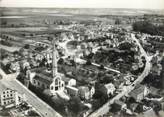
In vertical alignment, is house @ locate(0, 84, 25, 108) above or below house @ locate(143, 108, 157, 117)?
above

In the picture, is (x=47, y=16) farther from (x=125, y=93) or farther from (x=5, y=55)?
(x=125, y=93)

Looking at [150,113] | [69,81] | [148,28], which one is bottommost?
[150,113]

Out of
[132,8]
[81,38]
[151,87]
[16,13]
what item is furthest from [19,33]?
[151,87]

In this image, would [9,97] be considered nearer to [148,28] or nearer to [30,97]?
[30,97]

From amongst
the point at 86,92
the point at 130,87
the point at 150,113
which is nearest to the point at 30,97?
the point at 86,92

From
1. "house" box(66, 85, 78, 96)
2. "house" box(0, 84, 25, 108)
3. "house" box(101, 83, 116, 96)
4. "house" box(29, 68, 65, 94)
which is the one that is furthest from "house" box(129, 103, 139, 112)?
"house" box(0, 84, 25, 108)

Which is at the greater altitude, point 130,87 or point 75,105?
point 130,87

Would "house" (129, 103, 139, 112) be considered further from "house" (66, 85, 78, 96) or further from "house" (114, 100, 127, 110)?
"house" (66, 85, 78, 96)
